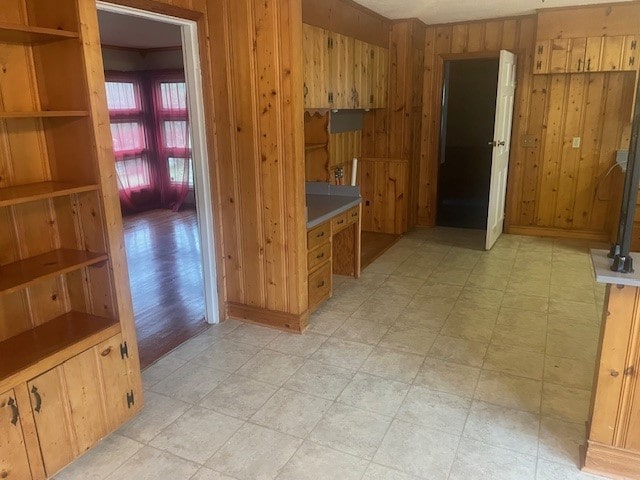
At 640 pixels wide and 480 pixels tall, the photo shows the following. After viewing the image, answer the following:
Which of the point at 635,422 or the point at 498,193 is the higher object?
the point at 498,193

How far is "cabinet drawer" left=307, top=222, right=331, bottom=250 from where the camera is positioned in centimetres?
348

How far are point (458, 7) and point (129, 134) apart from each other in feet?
Answer: 16.7

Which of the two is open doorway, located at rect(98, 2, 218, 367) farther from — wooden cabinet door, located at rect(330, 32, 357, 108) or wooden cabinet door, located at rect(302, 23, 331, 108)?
wooden cabinet door, located at rect(330, 32, 357, 108)

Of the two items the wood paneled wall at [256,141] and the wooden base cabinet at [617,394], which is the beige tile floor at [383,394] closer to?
the wooden base cabinet at [617,394]

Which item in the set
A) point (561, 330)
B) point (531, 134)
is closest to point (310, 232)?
point (561, 330)

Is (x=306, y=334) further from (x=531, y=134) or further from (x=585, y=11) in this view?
(x=585, y=11)

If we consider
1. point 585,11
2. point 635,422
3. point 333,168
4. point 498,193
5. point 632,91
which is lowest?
point 635,422

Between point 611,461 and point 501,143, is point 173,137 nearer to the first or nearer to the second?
point 501,143

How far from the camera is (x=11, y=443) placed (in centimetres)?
187

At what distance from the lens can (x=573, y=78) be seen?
17.4 feet

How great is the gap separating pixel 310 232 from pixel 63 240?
5.37 feet

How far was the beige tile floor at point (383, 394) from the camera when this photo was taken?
85.7 inches

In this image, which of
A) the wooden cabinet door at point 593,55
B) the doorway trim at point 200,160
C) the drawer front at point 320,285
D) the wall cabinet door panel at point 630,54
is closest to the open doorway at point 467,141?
the wooden cabinet door at point 593,55

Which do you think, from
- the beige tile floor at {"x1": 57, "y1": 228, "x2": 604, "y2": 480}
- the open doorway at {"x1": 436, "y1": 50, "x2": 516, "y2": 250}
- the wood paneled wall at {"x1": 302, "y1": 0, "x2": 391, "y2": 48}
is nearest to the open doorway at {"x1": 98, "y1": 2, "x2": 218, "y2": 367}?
the beige tile floor at {"x1": 57, "y1": 228, "x2": 604, "y2": 480}
